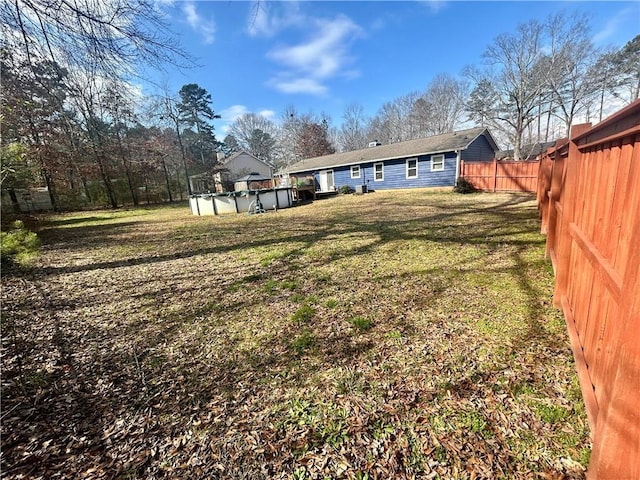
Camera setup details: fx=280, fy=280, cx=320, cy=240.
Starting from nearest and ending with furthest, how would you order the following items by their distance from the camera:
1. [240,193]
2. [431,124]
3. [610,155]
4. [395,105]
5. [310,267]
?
[610,155] → [310,267] → [240,193] → [431,124] → [395,105]

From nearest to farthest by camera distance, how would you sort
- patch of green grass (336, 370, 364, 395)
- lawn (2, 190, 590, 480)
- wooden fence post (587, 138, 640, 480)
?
1. wooden fence post (587, 138, 640, 480)
2. lawn (2, 190, 590, 480)
3. patch of green grass (336, 370, 364, 395)

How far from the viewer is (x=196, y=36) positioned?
395cm

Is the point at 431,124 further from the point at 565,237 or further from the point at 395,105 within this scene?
the point at 565,237

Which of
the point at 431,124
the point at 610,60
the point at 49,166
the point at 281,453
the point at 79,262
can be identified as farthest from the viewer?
the point at 431,124

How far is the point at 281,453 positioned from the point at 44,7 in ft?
17.1

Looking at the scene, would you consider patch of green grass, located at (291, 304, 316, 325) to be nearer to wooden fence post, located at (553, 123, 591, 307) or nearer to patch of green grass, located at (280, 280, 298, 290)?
patch of green grass, located at (280, 280, 298, 290)

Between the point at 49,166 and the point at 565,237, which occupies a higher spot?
the point at 49,166

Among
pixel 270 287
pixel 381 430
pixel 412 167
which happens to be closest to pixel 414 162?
→ pixel 412 167

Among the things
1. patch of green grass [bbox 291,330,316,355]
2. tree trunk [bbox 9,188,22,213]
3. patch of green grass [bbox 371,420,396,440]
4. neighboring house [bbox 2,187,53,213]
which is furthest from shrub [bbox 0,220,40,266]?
tree trunk [bbox 9,188,22,213]

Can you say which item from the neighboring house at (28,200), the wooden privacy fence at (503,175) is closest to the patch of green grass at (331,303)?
the wooden privacy fence at (503,175)

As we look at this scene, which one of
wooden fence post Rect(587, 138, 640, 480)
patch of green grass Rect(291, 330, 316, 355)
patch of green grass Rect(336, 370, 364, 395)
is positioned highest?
wooden fence post Rect(587, 138, 640, 480)

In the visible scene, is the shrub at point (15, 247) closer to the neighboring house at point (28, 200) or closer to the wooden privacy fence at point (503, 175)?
the neighboring house at point (28, 200)

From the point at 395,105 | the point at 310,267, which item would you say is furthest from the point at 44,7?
the point at 395,105

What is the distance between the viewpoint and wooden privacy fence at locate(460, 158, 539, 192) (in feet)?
40.8
